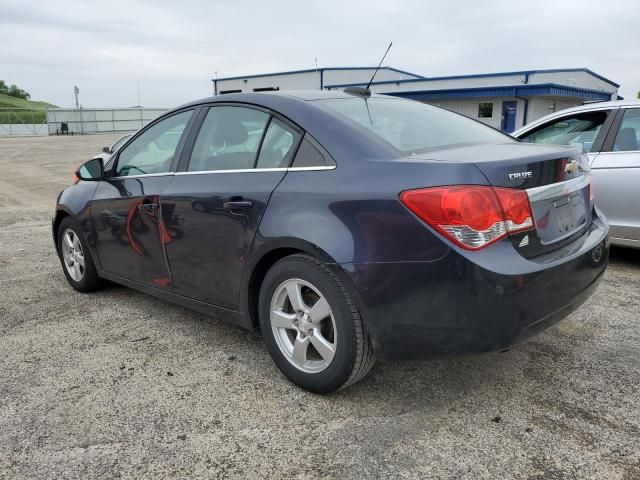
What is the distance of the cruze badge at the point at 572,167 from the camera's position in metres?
2.73

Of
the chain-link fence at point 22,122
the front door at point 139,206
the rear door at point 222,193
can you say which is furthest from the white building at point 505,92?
the chain-link fence at point 22,122

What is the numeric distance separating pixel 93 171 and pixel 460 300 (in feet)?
10.0

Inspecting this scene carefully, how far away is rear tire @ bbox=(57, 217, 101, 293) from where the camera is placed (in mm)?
4383

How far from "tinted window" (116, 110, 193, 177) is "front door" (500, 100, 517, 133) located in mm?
27303

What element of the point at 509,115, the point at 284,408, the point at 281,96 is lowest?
the point at 284,408

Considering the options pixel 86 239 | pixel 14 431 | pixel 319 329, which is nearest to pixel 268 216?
pixel 319 329

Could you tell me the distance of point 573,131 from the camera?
5449mm

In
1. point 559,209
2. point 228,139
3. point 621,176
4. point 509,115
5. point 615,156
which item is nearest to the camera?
point 559,209

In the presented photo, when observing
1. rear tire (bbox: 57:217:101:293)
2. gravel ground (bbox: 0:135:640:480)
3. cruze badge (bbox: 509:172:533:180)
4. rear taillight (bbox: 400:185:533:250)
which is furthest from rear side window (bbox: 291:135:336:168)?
rear tire (bbox: 57:217:101:293)

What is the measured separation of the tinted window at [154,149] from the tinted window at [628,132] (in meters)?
3.83

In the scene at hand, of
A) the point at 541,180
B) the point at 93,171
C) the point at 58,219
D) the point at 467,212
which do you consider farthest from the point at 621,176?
the point at 58,219

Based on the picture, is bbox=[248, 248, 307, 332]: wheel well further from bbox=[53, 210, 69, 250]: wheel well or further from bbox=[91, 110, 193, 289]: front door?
bbox=[53, 210, 69, 250]: wheel well

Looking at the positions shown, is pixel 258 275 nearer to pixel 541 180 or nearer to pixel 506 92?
pixel 541 180

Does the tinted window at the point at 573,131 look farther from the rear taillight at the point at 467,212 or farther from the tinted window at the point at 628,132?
the rear taillight at the point at 467,212
